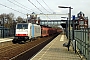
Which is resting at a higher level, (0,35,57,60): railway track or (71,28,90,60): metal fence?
(71,28,90,60): metal fence

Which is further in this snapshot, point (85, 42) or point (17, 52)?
point (17, 52)

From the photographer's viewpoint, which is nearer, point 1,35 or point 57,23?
point 1,35

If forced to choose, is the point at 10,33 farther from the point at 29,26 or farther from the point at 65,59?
the point at 65,59

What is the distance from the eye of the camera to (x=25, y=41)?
33750 millimetres

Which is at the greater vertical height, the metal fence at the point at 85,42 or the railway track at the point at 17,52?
the metal fence at the point at 85,42

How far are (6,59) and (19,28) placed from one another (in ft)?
59.5

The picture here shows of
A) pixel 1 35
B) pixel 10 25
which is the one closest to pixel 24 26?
pixel 1 35

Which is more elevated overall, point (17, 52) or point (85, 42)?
point (85, 42)

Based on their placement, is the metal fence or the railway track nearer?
the metal fence

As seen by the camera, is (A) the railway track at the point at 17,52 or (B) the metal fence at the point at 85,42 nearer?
(B) the metal fence at the point at 85,42

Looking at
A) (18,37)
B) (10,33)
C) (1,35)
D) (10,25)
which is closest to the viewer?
(18,37)

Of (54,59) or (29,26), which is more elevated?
(29,26)

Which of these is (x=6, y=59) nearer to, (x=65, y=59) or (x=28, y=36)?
(x=65, y=59)

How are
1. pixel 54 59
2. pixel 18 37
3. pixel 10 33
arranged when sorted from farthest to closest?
1. pixel 10 33
2. pixel 18 37
3. pixel 54 59
